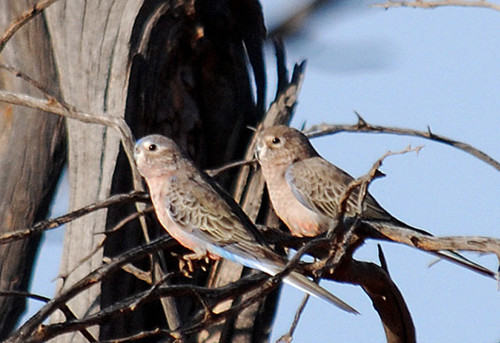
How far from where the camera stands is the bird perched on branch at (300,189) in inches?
292

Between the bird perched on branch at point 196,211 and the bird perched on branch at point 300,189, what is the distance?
0.53 meters

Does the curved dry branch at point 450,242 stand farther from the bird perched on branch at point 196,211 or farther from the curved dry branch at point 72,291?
the curved dry branch at point 72,291

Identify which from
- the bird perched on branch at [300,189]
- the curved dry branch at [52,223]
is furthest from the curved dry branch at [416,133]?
the curved dry branch at [52,223]

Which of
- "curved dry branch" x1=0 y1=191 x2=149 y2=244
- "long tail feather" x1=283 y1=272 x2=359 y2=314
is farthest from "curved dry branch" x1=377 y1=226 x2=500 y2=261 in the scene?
"curved dry branch" x1=0 y1=191 x2=149 y2=244

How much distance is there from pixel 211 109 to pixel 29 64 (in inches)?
54.8

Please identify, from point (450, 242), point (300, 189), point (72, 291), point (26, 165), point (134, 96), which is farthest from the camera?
point (26, 165)

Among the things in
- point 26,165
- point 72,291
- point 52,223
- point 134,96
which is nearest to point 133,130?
point 134,96

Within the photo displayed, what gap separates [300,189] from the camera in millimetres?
7621

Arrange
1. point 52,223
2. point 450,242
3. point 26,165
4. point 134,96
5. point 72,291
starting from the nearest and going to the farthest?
point 72,291
point 450,242
point 52,223
point 134,96
point 26,165

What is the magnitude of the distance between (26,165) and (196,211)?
1.71m

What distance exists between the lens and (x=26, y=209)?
782 cm

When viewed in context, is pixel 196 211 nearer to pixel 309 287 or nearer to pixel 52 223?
pixel 309 287

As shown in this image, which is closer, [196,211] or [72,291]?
[72,291]

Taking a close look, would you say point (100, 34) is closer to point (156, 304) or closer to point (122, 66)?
point (122, 66)
